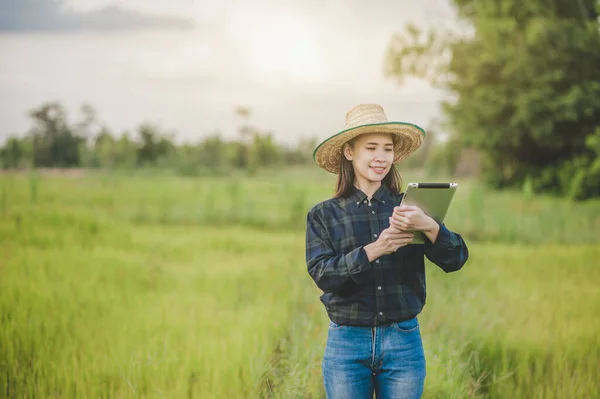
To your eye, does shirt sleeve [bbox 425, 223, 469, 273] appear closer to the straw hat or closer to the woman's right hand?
the woman's right hand

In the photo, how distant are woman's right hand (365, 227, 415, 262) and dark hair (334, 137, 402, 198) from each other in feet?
1.27

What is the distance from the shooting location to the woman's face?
2189 millimetres

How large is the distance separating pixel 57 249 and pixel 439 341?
5.68m

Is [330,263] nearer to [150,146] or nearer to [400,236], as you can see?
[400,236]

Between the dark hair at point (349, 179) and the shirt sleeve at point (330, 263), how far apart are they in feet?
0.64

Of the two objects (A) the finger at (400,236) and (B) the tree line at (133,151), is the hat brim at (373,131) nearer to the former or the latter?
(A) the finger at (400,236)

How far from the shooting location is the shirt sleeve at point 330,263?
2.01 metres

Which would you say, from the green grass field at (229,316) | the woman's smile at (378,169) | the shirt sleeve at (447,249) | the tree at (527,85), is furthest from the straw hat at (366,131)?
the tree at (527,85)

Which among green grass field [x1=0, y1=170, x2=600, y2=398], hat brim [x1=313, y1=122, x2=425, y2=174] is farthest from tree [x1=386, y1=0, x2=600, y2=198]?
hat brim [x1=313, y1=122, x2=425, y2=174]

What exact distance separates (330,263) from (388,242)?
26 cm

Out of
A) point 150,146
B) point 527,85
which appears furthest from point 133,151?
point 527,85

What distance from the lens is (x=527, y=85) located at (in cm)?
1892

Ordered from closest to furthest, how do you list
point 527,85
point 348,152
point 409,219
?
point 409,219
point 348,152
point 527,85

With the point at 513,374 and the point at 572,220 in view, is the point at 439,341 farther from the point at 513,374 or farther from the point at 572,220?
the point at 572,220
